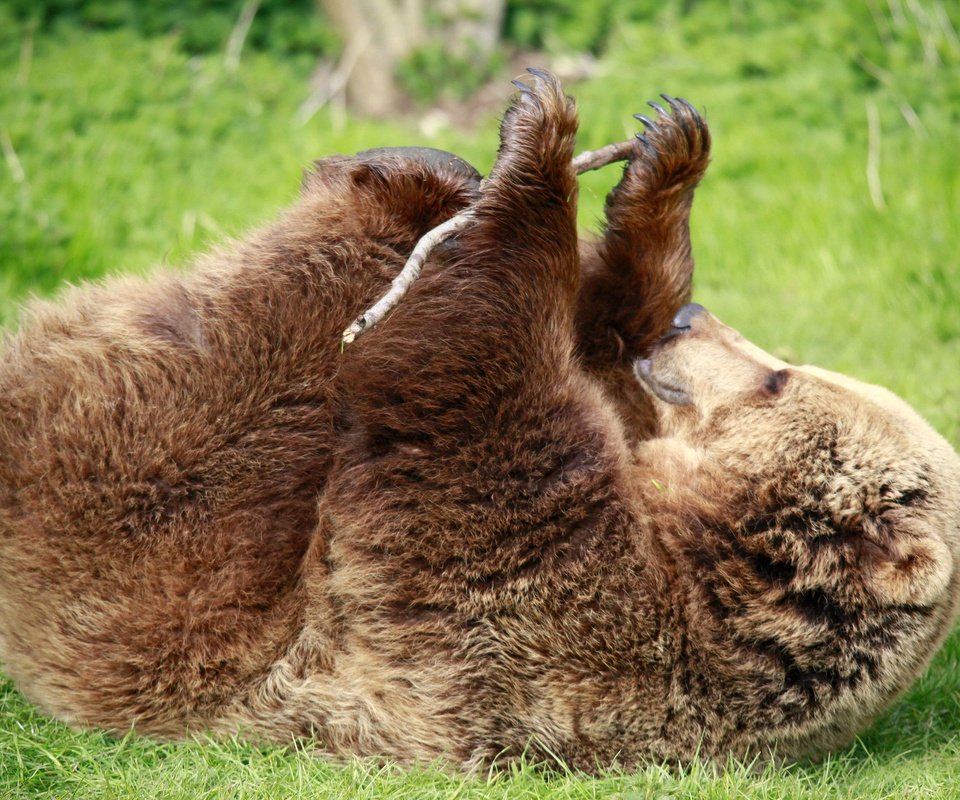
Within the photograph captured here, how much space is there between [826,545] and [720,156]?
522cm

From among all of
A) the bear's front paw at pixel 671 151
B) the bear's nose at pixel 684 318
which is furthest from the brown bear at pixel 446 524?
the bear's front paw at pixel 671 151

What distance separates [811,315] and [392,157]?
394cm

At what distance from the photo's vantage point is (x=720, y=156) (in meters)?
8.43

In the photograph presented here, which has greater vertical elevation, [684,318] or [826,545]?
[684,318]

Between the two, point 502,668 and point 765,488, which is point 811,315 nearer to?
point 765,488

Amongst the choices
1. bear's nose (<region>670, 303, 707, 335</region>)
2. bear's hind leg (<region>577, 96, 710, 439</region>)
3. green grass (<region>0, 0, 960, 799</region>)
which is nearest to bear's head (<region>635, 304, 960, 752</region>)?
bear's nose (<region>670, 303, 707, 335</region>)

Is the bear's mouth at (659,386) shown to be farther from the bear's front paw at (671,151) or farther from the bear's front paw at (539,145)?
the bear's front paw at (539,145)

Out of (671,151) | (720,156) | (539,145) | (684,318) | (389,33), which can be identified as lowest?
(720,156)

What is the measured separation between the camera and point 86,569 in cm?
382

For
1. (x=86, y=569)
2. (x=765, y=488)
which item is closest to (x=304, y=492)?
(x=86, y=569)

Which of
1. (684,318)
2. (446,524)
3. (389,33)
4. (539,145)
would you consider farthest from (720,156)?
(446,524)

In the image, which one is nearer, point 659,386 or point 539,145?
point 539,145

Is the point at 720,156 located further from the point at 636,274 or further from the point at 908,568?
the point at 908,568

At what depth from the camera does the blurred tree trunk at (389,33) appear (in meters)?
9.34
